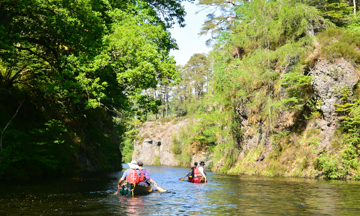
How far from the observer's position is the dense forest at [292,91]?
23422 mm

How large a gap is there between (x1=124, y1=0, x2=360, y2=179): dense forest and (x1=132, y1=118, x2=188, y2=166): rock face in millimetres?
37760

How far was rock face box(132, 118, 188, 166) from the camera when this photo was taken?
7378cm

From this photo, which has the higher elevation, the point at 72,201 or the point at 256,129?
the point at 256,129

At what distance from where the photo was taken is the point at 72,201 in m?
10.9

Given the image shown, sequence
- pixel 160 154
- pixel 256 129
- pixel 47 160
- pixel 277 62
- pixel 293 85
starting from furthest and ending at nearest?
pixel 160 154, pixel 256 129, pixel 277 62, pixel 293 85, pixel 47 160

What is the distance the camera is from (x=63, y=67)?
1617 cm

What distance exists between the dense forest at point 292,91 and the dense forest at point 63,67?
11689 mm

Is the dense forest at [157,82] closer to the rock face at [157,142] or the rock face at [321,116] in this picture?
the rock face at [321,116]

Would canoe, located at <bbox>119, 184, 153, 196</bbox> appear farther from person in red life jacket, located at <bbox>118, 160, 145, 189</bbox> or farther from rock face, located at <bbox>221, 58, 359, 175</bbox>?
rock face, located at <bbox>221, 58, 359, 175</bbox>

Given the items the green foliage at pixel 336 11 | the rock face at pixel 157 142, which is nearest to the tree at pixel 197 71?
the rock face at pixel 157 142

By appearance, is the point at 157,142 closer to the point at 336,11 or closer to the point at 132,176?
the point at 336,11

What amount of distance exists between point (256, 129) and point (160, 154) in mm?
45172

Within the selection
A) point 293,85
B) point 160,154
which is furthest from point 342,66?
point 160,154

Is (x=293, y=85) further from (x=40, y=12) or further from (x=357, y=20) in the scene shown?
(x=40, y=12)
